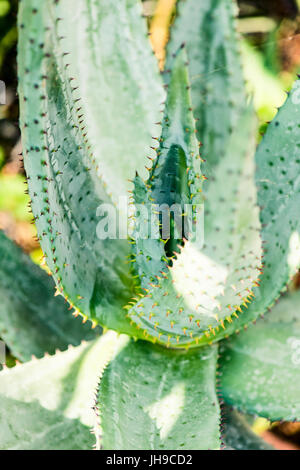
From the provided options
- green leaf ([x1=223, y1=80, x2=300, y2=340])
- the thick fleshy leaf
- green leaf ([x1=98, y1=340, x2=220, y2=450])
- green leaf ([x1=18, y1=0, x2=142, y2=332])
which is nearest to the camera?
the thick fleshy leaf

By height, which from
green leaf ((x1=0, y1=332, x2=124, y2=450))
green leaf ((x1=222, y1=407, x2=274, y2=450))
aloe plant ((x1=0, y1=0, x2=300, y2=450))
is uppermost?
aloe plant ((x1=0, y1=0, x2=300, y2=450))

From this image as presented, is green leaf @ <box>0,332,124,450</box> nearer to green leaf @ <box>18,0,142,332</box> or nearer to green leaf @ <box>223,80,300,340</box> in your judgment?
green leaf @ <box>18,0,142,332</box>

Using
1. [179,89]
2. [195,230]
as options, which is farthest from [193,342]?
[179,89]

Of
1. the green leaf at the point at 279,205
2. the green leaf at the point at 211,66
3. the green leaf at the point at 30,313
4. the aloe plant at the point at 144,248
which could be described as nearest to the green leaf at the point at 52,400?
the aloe plant at the point at 144,248

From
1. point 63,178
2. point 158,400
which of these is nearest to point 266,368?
point 158,400

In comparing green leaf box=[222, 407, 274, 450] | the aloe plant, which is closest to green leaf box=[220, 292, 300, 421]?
the aloe plant

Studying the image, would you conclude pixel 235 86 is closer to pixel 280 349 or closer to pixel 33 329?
pixel 280 349
